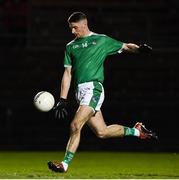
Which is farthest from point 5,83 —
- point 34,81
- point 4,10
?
point 4,10

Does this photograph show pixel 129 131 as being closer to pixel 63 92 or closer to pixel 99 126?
pixel 99 126

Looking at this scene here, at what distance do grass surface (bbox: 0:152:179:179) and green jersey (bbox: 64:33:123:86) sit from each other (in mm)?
1488

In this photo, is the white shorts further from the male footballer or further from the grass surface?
the grass surface

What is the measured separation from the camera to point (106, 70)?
69.3ft

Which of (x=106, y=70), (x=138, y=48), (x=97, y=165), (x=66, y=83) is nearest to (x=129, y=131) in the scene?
(x=138, y=48)

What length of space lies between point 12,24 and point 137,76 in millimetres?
3844

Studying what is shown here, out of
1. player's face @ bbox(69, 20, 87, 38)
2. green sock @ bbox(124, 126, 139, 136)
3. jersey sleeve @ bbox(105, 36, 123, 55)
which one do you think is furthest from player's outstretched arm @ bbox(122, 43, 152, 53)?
green sock @ bbox(124, 126, 139, 136)

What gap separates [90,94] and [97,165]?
3084 millimetres

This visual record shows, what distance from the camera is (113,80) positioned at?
21.1 m

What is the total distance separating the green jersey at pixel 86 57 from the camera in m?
11.2

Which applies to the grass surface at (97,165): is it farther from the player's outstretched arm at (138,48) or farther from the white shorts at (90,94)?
the player's outstretched arm at (138,48)

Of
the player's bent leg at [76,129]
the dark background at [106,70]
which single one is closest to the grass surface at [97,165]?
the player's bent leg at [76,129]

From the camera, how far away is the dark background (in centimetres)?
1894

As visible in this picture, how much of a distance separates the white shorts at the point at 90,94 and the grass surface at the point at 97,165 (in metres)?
1.07
